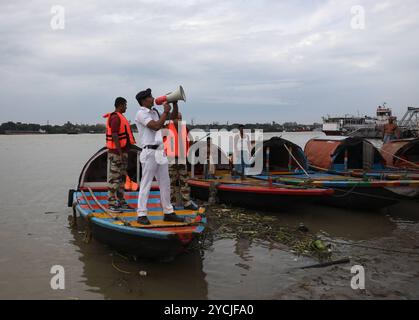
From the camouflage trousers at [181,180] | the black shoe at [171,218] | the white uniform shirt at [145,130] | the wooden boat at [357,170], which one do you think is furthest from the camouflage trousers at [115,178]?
the wooden boat at [357,170]

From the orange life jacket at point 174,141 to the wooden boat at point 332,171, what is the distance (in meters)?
3.69

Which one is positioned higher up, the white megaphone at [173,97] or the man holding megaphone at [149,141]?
the white megaphone at [173,97]

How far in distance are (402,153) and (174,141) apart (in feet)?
33.4

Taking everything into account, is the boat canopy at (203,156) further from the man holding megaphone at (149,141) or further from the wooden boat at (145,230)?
the man holding megaphone at (149,141)

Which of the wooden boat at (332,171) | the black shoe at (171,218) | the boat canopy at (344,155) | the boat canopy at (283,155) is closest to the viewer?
the black shoe at (171,218)

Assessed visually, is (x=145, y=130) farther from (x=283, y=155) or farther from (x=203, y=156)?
(x=283, y=155)

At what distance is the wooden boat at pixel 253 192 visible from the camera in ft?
30.8

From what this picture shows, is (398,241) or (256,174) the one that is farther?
(256,174)

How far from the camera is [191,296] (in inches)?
215

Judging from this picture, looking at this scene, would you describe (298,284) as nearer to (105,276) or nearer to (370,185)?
(105,276)

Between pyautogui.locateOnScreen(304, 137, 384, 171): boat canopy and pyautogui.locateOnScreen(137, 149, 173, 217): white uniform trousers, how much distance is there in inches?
318
